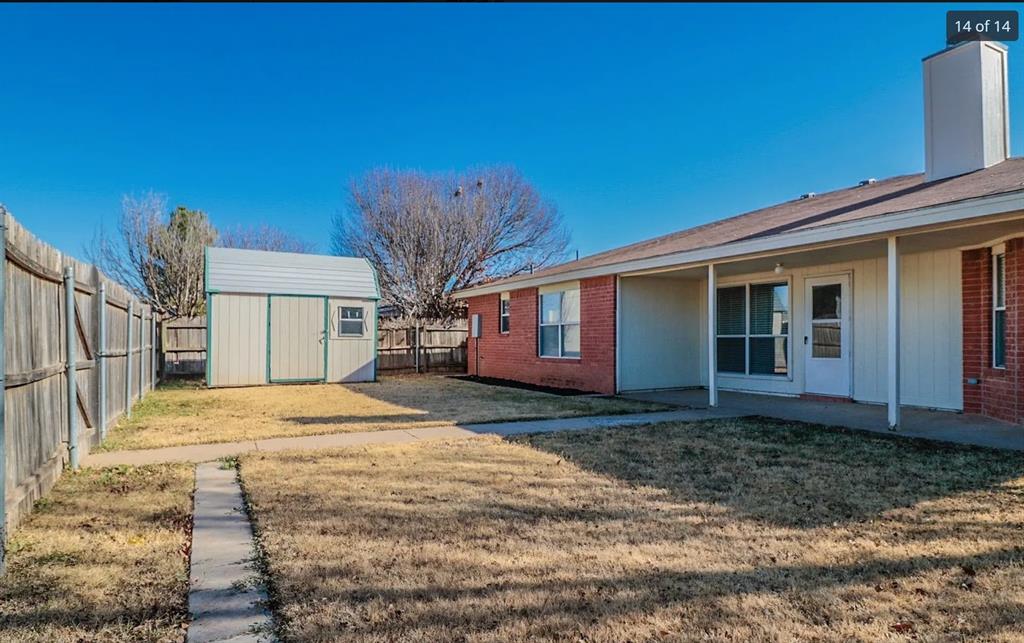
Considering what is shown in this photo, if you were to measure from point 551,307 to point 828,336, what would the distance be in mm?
5992

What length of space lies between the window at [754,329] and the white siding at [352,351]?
884 centimetres

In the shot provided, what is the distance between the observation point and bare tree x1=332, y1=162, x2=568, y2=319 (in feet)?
79.9

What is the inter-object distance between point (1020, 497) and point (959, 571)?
193 centimetres

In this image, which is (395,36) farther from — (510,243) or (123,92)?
(510,243)

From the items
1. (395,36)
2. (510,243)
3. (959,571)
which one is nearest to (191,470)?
(959,571)

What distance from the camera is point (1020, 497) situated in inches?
172

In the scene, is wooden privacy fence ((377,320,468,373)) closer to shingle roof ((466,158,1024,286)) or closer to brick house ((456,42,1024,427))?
brick house ((456,42,1024,427))

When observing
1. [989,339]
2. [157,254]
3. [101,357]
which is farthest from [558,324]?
[157,254]

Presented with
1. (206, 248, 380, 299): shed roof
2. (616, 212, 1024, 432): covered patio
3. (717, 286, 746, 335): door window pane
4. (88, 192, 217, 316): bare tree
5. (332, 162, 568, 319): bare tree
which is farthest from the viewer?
(332, 162, 568, 319): bare tree

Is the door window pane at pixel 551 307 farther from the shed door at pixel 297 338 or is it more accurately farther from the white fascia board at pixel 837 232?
the shed door at pixel 297 338

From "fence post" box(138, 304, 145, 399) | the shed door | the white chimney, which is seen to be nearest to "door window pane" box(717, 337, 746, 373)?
the white chimney

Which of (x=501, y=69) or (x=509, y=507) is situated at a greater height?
(x=501, y=69)

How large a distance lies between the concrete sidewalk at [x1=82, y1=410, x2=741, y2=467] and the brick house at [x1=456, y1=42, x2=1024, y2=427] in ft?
5.34

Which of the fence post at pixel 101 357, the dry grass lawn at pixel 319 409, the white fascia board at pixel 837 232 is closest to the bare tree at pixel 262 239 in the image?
the dry grass lawn at pixel 319 409
